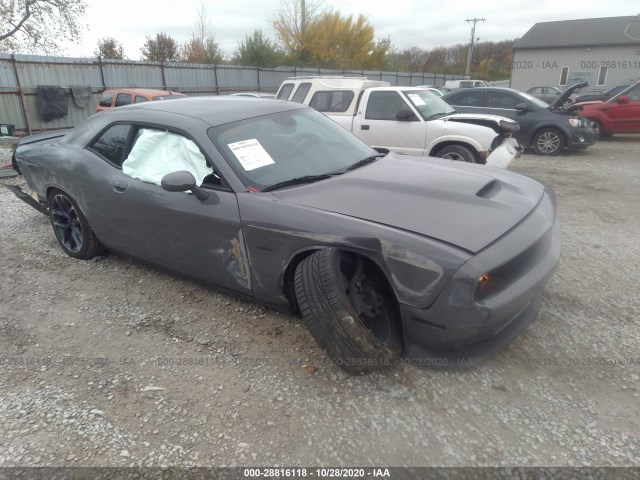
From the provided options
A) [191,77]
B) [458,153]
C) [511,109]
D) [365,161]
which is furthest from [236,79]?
[365,161]

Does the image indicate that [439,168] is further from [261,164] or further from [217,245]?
[217,245]

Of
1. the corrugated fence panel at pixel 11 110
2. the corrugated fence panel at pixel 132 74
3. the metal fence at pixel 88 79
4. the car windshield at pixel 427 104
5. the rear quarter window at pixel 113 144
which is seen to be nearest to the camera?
the rear quarter window at pixel 113 144

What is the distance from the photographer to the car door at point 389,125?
711 centimetres

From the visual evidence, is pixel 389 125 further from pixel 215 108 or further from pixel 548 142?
pixel 548 142

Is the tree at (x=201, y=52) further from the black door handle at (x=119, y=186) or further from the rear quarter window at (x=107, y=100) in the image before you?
the black door handle at (x=119, y=186)

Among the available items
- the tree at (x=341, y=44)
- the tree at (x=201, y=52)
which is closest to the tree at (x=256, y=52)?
the tree at (x=201, y=52)

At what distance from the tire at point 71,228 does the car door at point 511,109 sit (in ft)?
30.0

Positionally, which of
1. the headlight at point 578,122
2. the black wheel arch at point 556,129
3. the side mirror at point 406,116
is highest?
the side mirror at point 406,116

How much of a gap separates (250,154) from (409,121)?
4.72m

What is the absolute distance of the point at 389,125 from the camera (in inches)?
287

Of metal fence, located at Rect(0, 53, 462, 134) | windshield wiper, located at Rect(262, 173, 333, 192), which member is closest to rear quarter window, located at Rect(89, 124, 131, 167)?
windshield wiper, located at Rect(262, 173, 333, 192)

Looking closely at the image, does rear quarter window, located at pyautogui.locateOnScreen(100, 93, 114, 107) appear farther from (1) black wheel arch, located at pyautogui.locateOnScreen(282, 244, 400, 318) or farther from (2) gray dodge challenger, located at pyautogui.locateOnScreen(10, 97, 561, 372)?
(1) black wheel arch, located at pyautogui.locateOnScreen(282, 244, 400, 318)

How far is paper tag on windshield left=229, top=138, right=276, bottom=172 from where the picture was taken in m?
3.03

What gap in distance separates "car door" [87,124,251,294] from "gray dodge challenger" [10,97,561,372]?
1 cm
